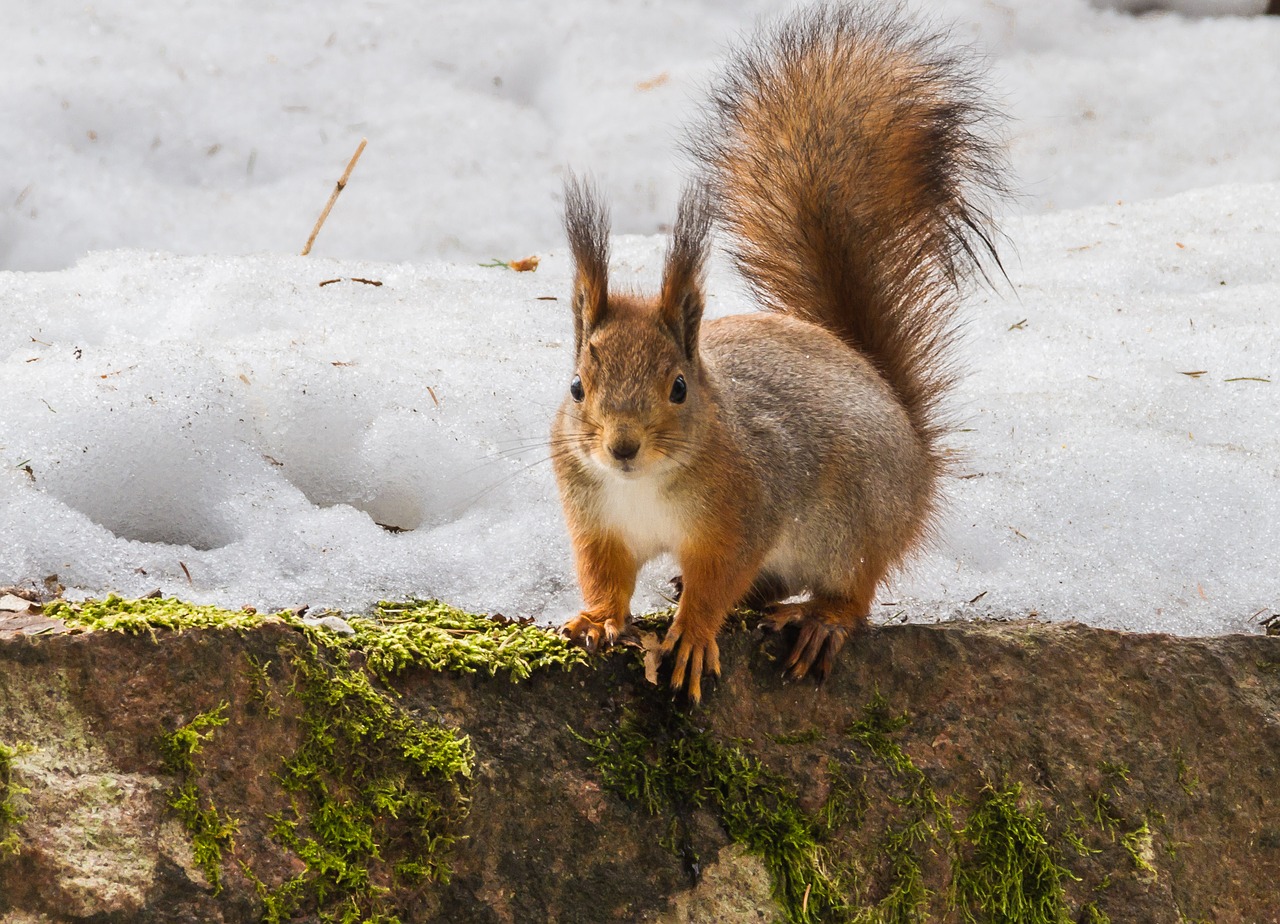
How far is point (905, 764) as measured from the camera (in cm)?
214

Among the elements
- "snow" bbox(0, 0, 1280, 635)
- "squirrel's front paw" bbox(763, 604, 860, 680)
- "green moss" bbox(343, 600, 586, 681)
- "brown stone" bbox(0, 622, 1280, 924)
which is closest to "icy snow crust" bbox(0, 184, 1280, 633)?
"snow" bbox(0, 0, 1280, 635)

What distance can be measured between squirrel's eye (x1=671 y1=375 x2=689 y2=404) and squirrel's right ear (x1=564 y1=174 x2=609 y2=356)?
188mm

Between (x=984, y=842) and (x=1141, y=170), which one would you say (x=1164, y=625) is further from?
(x=1141, y=170)

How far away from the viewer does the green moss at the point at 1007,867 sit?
83.4 inches

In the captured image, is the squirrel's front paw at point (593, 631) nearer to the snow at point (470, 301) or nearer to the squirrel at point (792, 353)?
the squirrel at point (792, 353)

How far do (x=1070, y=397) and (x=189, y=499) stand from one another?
230 cm

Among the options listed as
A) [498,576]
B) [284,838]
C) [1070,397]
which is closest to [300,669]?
[284,838]

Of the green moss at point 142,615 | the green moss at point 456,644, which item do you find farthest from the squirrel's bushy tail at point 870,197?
the green moss at point 142,615

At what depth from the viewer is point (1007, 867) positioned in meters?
2.14

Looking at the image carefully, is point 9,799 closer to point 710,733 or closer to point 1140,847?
point 710,733

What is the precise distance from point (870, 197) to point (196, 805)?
192 centimetres

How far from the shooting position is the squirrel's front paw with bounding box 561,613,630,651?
2.04 metres

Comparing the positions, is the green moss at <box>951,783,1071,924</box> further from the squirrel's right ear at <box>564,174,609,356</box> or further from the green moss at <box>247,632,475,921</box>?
the squirrel's right ear at <box>564,174,609,356</box>

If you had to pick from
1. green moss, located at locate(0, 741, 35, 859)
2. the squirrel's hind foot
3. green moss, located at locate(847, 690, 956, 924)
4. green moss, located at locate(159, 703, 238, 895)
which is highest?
green moss, located at locate(0, 741, 35, 859)
